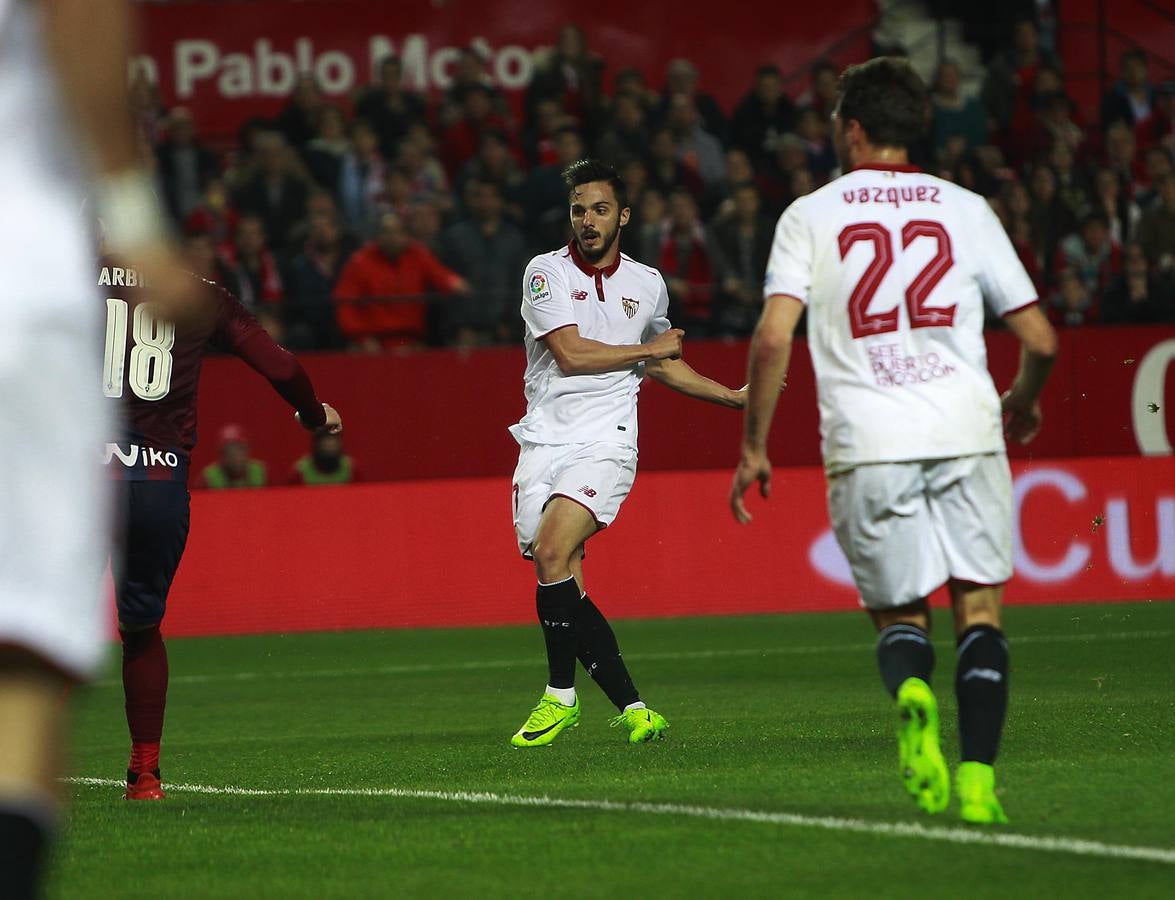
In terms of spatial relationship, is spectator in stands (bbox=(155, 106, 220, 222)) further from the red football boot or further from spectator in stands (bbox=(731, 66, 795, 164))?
the red football boot

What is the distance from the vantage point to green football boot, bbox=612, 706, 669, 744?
8539mm

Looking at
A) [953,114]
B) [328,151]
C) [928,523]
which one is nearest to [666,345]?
[928,523]

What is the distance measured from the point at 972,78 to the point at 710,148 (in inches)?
141

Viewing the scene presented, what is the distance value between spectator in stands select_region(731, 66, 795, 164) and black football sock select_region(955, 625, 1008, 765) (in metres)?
13.6

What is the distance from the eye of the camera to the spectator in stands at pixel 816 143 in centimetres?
1842

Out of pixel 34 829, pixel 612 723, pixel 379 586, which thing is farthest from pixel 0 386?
pixel 379 586

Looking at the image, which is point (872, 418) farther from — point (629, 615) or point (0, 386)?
point (629, 615)

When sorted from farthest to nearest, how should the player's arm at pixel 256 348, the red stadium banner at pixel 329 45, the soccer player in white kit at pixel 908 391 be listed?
the red stadium banner at pixel 329 45
the player's arm at pixel 256 348
the soccer player in white kit at pixel 908 391

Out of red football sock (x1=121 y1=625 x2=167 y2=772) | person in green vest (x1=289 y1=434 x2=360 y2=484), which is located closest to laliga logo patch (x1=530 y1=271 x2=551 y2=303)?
red football sock (x1=121 y1=625 x2=167 y2=772)

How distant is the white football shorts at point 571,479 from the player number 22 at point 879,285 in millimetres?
3289

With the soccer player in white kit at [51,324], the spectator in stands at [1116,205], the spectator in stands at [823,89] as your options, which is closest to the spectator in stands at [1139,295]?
the spectator in stands at [1116,205]

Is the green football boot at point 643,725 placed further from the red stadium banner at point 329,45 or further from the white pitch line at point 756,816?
the red stadium banner at point 329,45

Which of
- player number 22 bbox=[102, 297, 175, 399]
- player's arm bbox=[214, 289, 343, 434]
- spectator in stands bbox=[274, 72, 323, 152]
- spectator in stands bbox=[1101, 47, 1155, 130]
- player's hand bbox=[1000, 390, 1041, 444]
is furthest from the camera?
spectator in stands bbox=[1101, 47, 1155, 130]

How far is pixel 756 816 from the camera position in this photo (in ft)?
20.3
